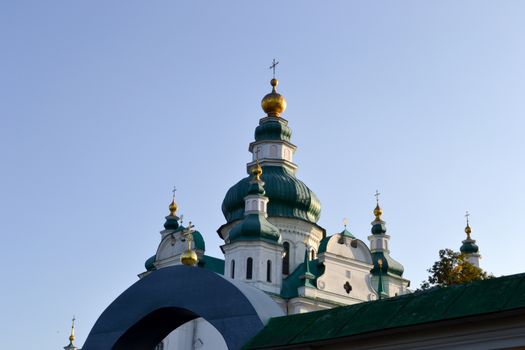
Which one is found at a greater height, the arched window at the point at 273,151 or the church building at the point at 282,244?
the arched window at the point at 273,151

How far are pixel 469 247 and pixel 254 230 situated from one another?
1416cm

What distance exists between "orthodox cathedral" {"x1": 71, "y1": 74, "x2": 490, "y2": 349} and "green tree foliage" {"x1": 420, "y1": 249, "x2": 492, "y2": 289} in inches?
386

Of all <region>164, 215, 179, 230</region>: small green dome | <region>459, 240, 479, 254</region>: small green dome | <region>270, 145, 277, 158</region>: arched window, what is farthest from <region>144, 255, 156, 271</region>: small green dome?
<region>459, 240, 479, 254</region>: small green dome

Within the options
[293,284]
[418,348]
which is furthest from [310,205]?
[418,348]

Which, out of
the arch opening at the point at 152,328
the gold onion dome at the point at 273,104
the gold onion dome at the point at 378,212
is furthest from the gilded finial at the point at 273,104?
the arch opening at the point at 152,328

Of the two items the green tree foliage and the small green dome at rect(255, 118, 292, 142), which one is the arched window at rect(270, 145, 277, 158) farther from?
the green tree foliage

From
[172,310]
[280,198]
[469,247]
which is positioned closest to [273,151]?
[280,198]

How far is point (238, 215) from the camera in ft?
134

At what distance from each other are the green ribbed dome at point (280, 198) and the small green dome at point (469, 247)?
333 inches

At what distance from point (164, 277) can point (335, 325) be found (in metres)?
2.99

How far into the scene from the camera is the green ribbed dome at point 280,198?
40875 millimetres

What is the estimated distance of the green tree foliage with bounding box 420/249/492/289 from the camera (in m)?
24.8

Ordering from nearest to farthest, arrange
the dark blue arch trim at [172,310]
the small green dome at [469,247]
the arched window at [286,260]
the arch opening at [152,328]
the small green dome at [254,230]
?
the dark blue arch trim at [172,310] → the arch opening at [152,328] → the small green dome at [254,230] → the arched window at [286,260] → the small green dome at [469,247]

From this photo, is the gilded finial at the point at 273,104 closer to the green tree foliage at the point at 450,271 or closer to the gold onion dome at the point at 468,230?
the gold onion dome at the point at 468,230
